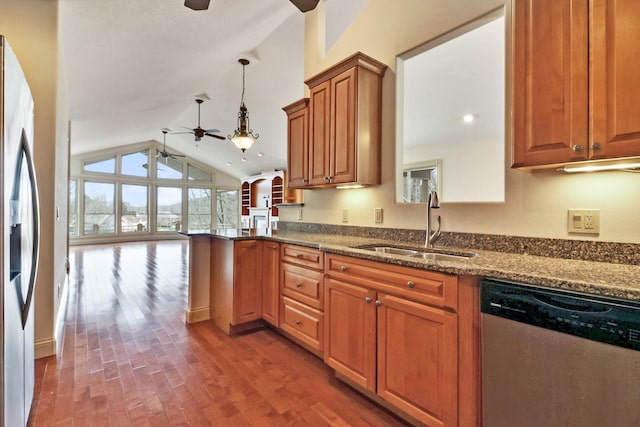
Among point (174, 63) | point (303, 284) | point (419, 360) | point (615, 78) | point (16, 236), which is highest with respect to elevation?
point (174, 63)

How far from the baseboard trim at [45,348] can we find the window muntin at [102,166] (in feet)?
29.1

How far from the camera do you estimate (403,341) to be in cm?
152

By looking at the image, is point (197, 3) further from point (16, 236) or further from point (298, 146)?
point (16, 236)

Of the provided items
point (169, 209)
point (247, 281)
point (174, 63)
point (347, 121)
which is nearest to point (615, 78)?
point (347, 121)

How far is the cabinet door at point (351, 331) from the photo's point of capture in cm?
169

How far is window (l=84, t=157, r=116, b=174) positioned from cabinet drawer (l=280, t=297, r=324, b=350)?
9887mm

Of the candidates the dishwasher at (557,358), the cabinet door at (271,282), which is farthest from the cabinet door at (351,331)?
the cabinet door at (271,282)

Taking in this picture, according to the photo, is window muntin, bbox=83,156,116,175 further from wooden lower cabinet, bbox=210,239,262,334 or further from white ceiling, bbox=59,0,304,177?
wooden lower cabinet, bbox=210,239,262,334

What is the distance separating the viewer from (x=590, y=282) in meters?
1.01

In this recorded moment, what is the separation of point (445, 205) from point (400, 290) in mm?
818

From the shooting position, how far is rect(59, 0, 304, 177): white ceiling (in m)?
2.66

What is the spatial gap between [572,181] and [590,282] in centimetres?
76

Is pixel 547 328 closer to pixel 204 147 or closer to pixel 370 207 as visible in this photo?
pixel 370 207

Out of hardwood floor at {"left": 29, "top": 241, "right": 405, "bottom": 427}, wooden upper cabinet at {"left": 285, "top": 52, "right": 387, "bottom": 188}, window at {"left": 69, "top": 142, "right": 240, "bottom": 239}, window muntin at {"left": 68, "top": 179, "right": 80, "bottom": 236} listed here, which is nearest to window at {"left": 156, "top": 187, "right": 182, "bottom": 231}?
window at {"left": 69, "top": 142, "right": 240, "bottom": 239}
